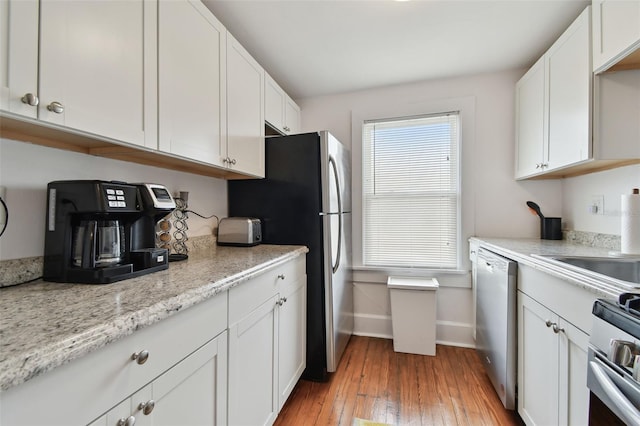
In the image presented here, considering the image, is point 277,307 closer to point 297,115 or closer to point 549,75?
point 297,115

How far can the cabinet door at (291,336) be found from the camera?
59.9 inches

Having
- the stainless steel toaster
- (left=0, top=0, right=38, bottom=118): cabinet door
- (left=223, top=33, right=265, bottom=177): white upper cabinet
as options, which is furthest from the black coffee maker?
the stainless steel toaster

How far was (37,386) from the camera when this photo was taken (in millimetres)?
483

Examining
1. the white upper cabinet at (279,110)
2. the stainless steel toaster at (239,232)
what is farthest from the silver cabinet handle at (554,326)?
the white upper cabinet at (279,110)

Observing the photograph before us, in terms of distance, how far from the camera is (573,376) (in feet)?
3.48

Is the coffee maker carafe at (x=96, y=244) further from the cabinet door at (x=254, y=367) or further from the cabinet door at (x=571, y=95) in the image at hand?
the cabinet door at (x=571, y=95)

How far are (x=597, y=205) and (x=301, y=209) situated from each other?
1.99 meters

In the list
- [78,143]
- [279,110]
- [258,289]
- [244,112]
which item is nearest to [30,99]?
[78,143]

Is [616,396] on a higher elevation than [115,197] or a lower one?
lower

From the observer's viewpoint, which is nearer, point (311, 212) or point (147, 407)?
point (147, 407)

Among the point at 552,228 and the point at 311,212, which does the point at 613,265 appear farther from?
the point at 311,212

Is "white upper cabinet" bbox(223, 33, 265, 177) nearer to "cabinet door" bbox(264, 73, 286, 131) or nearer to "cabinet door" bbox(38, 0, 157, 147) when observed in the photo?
"cabinet door" bbox(264, 73, 286, 131)

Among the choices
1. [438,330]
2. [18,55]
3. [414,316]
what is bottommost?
[438,330]

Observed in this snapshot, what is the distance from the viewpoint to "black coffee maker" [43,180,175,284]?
91 centimetres
